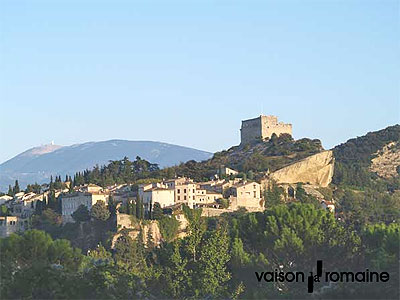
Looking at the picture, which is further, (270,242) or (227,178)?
(227,178)

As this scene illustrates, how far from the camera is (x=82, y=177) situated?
68875mm

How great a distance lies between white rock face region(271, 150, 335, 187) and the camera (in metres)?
66.7

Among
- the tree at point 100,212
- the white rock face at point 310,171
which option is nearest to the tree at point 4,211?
the tree at point 100,212

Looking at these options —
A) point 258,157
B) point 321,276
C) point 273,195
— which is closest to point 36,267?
point 321,276

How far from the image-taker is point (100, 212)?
53750mm

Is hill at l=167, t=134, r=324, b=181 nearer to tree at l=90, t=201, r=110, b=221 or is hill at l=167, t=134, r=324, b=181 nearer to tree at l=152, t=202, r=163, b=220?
tree at l=152, t=202, r=163, b=220

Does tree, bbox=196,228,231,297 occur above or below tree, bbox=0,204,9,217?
below

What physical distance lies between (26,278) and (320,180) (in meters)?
43.5

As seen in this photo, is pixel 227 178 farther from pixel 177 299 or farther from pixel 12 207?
pixel 177 299

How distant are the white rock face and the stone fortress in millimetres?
7600

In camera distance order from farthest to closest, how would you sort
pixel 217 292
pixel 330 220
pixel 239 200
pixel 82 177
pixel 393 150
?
pixel 393 150 → pixel 82 177 → pixel 239 200 → pixel 330 220 → pixel 217 292

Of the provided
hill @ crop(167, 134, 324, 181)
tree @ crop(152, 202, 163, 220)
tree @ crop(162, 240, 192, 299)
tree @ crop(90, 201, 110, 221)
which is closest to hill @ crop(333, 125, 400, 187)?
hill @ crop(167, 134, 324, 181)

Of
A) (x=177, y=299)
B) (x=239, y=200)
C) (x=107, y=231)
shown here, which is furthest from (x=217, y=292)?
(x=239, y=200)

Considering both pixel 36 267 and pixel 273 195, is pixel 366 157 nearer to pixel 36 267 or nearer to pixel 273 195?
pixel 273 195
